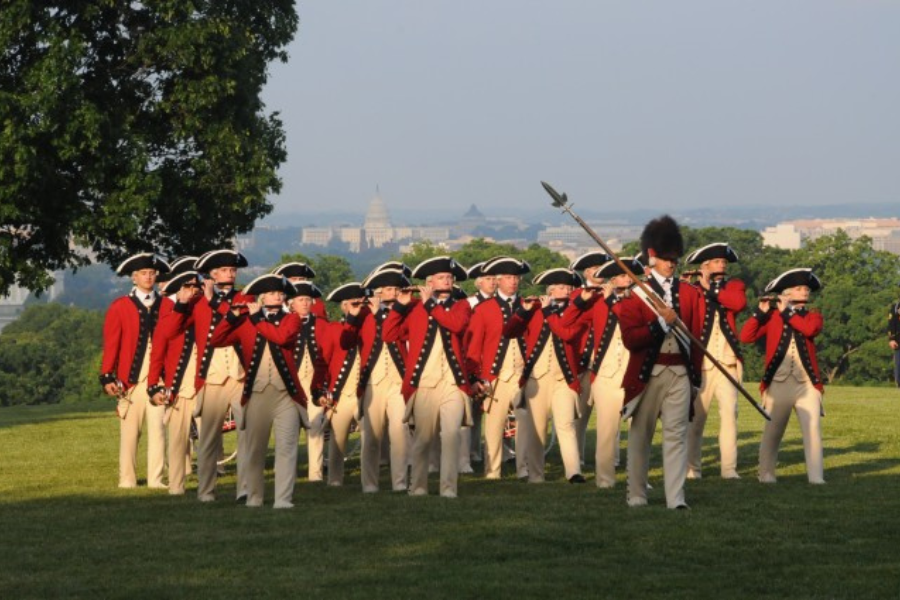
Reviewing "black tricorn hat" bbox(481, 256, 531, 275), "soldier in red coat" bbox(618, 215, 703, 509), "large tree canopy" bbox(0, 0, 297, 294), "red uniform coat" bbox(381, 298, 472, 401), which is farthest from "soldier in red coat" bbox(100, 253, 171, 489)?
"large tree canopy" bbox(0, 0, 297, 294)

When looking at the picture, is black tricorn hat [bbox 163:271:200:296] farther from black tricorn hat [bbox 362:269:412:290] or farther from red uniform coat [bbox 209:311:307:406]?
black tricorn hat [bbox 362:269:412:290]

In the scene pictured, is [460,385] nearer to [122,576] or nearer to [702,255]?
[702,255]

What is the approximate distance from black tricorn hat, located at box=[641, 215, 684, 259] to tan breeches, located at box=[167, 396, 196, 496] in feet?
15.9

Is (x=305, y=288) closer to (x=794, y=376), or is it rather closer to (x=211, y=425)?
(x=211, y=425)

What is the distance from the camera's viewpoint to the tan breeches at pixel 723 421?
1958 centimetres

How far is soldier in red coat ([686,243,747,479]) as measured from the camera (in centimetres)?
1950

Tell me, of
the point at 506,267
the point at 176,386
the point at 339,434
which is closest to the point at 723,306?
the point at 506,267

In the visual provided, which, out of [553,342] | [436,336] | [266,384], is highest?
[436,336]

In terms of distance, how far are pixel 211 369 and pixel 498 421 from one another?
333cm

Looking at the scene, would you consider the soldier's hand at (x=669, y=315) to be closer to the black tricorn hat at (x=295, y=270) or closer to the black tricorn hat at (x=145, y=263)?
the black tricorn hat at (x=295, y=270)

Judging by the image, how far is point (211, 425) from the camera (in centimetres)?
1800

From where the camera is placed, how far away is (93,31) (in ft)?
112

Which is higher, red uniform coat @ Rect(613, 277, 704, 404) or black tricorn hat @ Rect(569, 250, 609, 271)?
black tricorn hat @ Rect(569, 250, 609, 271)

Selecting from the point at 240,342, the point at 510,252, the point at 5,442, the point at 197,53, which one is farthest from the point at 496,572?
the point at 510,252
